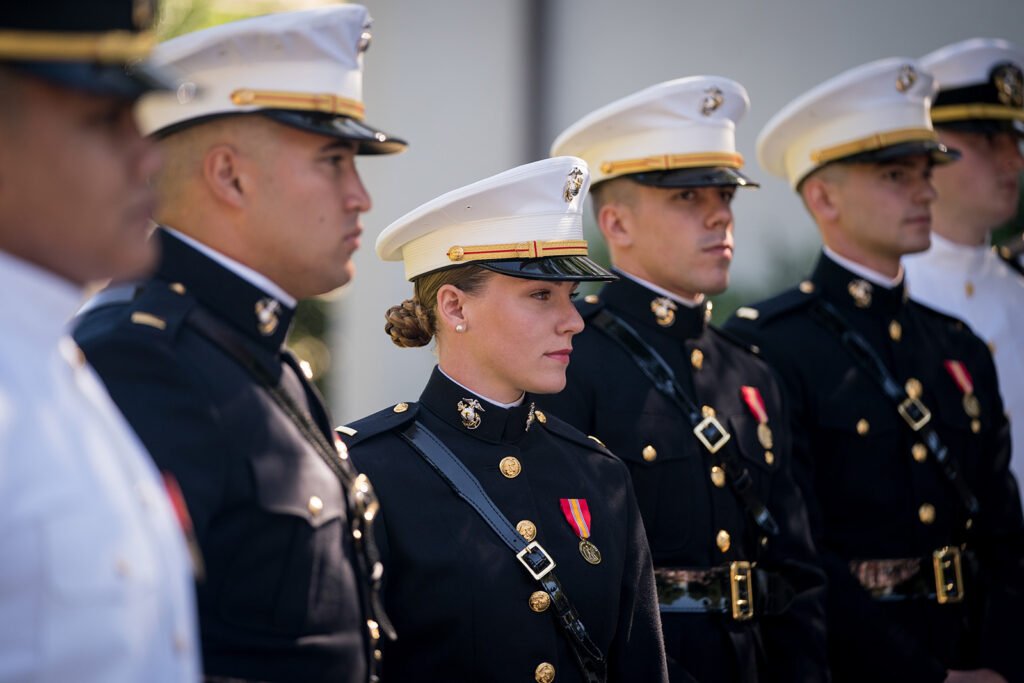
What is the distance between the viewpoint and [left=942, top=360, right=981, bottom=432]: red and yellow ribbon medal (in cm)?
426

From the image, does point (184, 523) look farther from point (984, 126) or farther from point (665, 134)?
point (984, 126)

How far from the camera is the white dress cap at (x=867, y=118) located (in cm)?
432

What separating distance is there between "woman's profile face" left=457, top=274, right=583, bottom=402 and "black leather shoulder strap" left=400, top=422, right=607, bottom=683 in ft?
0.74

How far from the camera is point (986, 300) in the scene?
16.6 ft

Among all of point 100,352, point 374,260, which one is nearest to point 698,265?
point 100,352

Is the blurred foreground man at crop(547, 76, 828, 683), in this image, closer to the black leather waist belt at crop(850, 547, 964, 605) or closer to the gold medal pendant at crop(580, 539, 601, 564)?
the black leather waist belt at crop(850, 547, 964, 605)

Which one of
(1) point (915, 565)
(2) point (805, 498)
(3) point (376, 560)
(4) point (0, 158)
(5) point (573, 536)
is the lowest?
(1) point (915, 565)

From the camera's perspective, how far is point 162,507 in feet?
5.33

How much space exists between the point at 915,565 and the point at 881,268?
1.05 meters

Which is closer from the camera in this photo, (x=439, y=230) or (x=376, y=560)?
(x=376, y=560)

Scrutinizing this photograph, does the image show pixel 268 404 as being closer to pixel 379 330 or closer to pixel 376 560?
pixel 376 560

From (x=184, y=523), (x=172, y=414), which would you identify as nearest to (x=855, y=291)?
(x=172, y=414)

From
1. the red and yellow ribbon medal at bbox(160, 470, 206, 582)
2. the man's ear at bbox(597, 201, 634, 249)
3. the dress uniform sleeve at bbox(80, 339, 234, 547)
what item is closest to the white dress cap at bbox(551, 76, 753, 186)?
the man's ear at bbox(597, 201, 634, 249)

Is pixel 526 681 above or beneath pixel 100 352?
beneath
